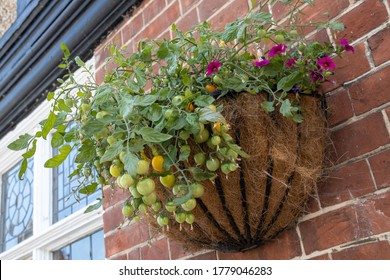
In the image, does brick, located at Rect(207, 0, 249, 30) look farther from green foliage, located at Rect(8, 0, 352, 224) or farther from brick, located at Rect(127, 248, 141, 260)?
brick, located at Rect(127, 248, 141, 260)

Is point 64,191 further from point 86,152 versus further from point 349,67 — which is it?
point 349,67

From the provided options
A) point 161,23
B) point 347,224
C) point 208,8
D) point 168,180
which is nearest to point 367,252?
point 347,224

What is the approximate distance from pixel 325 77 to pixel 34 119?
1740mm

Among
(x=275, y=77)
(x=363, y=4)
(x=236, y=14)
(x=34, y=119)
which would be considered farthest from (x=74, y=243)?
(x=363, y=4)

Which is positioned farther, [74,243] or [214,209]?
[74,243]

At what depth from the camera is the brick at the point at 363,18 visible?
0.98m

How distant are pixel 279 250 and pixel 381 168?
0.30 metres

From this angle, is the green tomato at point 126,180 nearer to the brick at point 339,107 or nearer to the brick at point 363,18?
the brick at point 339,107

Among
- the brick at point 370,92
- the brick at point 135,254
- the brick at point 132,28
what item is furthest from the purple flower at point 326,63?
the brick at point 132,28

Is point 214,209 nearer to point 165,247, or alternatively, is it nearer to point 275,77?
point 275,77

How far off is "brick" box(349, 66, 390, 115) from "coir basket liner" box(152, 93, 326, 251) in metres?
0.08

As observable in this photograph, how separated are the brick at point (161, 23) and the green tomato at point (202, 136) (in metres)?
0.80

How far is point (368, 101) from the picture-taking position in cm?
96

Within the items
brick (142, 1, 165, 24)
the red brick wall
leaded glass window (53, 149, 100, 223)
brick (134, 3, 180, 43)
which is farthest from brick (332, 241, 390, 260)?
leaded glass window (53, 149, 100, 223)
